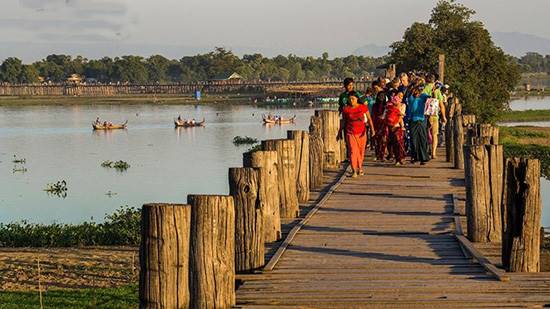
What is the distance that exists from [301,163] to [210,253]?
6417mm

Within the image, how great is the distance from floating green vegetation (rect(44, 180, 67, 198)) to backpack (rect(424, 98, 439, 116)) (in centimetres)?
2187

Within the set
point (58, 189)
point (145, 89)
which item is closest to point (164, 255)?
point (58, 189)

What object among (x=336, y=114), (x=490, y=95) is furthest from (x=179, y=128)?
(x=336, y=114)

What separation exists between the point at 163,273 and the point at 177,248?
23 cm

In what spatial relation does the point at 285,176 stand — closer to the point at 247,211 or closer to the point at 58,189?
the point at 247,211

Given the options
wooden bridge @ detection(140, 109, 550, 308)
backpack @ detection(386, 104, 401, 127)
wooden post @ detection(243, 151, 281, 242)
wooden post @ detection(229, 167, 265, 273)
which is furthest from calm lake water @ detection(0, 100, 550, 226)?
wooden post @ detection(229, 167, 265, 273)

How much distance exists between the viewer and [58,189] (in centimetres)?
4047

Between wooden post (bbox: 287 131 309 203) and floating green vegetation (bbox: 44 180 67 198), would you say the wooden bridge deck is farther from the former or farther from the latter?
floating green vegetation (bbox: 44 180 67 198)

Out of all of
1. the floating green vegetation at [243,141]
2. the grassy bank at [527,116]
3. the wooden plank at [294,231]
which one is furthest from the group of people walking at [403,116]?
the grassy bank at [527,116]

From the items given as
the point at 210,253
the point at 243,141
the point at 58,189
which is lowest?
the point at 243,141

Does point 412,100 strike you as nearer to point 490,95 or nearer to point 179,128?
point 490,95

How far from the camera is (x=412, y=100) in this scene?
1870 centimetres

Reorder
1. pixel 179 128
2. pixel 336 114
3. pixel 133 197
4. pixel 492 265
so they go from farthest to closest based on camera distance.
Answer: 1. pixel 179 128
2. pixel 133 197
3. pixel 336 114
4. pixel 492 265

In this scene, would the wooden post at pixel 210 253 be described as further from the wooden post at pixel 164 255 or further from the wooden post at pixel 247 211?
the wooden post at pixel 247 211
